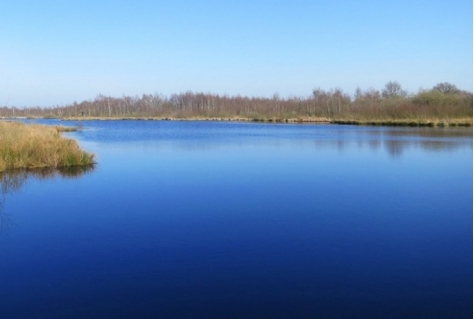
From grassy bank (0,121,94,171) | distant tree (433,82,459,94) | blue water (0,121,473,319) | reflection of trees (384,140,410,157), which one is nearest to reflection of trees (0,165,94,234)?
blue water (0,121,473,319)

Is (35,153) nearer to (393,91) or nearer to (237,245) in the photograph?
(237,245)

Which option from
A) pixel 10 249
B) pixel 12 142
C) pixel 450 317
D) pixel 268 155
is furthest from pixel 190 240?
pixel 268 155

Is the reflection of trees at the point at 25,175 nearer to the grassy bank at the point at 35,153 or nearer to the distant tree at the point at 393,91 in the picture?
the grassy bank at the point at 35,153

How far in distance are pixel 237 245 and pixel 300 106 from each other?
55.8 m

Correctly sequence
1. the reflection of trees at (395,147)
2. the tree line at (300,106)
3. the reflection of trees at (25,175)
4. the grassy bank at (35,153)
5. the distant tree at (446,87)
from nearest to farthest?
the reflection of trees at (25,175) < the grassy bank at (35,153) < the reflection of trees at (395,147) < the tree line at (300,106) < the distant tree at (446,87)

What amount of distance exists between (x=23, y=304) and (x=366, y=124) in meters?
34.1

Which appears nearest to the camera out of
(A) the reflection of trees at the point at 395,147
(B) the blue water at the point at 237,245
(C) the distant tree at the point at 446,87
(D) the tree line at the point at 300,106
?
(B) the blue water at the point at 237,245

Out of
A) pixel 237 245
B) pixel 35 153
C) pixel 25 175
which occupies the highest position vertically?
pixel 35 153

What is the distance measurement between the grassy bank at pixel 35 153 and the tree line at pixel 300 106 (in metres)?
26.7

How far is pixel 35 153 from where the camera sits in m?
11.6

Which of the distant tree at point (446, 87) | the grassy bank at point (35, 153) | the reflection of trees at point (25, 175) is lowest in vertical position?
the reflection of trees at point (25, 175)

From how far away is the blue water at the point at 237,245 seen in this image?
3.91 metres

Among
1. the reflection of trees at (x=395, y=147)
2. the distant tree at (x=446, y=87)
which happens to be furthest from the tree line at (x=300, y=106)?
the reflection of trees at (x=395, y=147)

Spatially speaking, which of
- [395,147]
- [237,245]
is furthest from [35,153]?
[395,147]
